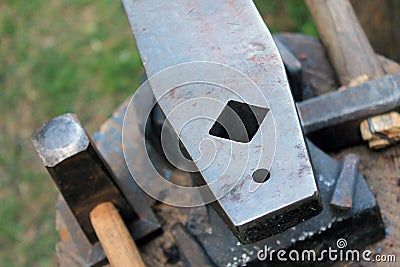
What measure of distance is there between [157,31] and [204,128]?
258 millimetres

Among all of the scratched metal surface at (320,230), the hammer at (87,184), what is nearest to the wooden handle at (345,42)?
the scratched metal surface at (320,230)

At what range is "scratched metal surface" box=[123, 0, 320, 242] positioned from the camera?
102 cm

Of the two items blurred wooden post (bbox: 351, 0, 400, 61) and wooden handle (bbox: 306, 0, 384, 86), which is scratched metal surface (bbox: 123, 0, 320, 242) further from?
blurred wooden post (bbox: 351, 0, 400, 61)

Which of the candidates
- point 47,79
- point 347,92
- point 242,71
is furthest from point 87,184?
point 47,79

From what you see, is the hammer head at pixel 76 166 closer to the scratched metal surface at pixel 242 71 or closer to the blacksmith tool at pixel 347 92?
the scratched metal surface at pixel 242 71

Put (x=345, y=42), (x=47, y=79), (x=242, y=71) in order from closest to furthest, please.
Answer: (x=242, y=71) → (x=345, y=42) → (x=47, y=79)

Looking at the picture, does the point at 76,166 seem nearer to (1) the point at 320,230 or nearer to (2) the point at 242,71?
(2) the point at 242,71

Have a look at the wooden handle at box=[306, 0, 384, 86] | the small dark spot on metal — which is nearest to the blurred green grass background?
the wooden handle at box=[306, 0, 384, 86]

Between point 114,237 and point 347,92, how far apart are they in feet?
2.04

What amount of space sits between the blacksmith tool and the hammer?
0.47m

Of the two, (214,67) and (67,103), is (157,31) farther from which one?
(67,103)

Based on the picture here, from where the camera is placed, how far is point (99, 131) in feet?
5.34

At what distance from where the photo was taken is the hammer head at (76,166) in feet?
4.15

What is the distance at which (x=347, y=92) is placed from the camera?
142cm
